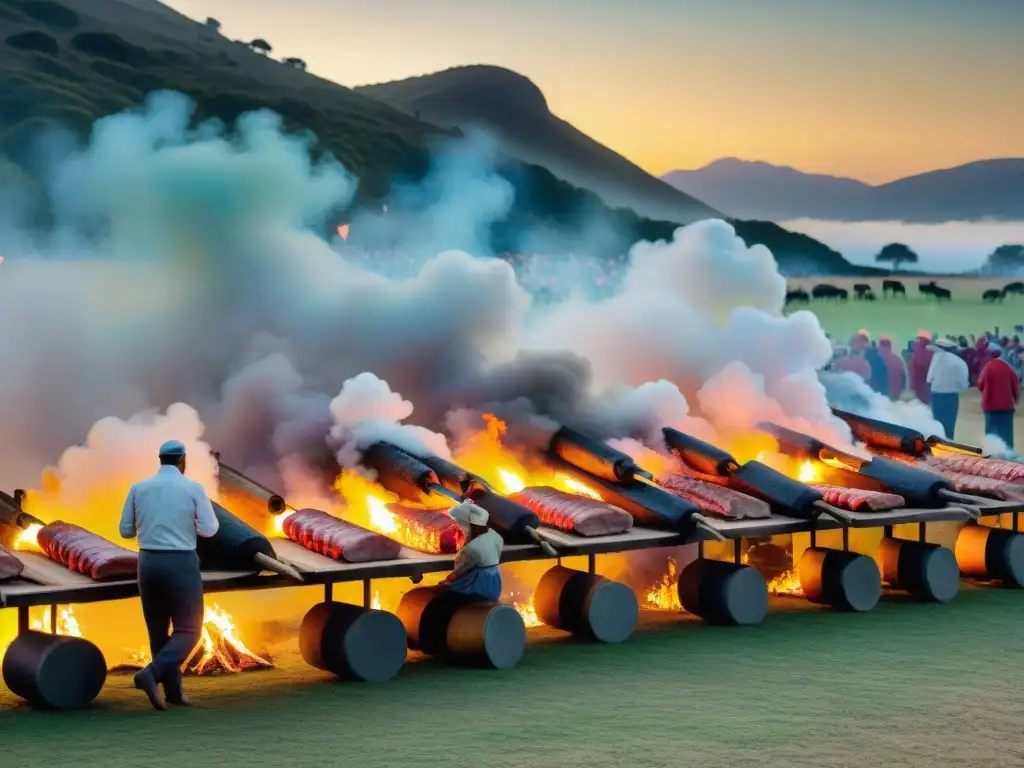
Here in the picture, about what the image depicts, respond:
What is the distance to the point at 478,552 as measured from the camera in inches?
388

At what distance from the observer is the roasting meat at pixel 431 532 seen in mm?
10094

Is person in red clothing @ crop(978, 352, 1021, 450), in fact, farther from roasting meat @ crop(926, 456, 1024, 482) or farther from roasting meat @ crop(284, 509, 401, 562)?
roasting meat @ crop(284, 509, 401, 562)

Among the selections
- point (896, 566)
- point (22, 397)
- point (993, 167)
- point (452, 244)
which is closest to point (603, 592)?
point (896, 566)

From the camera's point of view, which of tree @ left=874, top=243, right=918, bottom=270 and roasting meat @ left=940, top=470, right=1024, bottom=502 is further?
tree @ left=874, top=243, right=918, bottom=270

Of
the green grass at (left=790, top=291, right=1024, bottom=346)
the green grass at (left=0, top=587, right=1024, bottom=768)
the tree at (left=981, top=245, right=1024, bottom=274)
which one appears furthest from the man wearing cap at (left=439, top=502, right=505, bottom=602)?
the tree at (left=981, top=245, right=1024, bottom=274)

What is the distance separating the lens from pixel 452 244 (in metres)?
17.5

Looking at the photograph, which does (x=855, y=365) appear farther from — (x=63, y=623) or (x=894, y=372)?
(x=63, y=623)

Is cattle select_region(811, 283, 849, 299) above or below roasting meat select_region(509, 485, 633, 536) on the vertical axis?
above

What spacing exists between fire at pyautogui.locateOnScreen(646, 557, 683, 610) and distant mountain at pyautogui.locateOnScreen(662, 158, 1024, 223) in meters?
10.1

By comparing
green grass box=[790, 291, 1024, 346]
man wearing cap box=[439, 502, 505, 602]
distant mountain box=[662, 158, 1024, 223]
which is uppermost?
distant mountain box=[662, 158, 1024, 223]

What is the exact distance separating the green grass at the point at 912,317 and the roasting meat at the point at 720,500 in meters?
12.0

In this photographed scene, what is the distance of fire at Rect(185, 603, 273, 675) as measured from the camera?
988 centimetres

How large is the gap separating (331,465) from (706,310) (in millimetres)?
4887

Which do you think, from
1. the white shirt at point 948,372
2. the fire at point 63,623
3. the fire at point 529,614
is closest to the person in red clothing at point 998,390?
the white shirt at point 948,372
